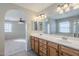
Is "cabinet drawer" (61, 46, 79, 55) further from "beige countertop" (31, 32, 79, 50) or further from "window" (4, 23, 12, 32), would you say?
"window" (4, 23, 12, 32)

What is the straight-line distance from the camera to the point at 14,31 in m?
1.86

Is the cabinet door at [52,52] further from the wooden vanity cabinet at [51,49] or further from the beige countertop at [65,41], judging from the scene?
the beige countertop at [65,41]

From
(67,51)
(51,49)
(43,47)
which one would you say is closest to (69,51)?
(67,51)

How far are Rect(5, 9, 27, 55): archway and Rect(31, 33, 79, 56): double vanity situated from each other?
0.75 feet

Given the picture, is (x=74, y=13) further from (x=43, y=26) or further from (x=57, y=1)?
(x=43, y=26)

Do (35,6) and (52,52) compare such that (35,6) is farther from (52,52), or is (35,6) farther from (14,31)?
(52,52)

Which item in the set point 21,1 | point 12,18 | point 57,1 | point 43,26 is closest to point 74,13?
point 57,1

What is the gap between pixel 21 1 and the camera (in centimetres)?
185

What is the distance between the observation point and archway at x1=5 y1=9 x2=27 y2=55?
1830 millimetres

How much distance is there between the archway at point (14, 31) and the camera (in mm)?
1830

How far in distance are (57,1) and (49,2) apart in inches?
5.3

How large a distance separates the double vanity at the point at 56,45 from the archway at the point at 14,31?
0.23m

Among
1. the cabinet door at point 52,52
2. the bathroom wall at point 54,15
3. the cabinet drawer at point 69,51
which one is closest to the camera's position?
the cabinet drawer at point 69,51

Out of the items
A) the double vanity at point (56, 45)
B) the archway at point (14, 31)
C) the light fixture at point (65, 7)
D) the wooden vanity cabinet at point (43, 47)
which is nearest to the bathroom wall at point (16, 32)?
the archway at point (14, 31)
